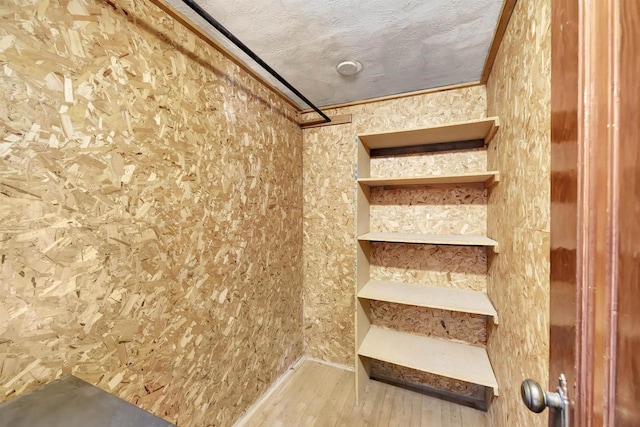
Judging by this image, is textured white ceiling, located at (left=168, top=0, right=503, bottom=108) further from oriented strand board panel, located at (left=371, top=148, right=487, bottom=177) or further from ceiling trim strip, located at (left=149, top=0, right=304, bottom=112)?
oriented strand board panel, located at (left=371, top=148, right=487, bottom=177)

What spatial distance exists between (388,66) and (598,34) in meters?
1.46

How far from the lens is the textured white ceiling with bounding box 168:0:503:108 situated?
3.87ft

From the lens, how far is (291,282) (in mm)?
2281

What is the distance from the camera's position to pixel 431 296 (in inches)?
71.9

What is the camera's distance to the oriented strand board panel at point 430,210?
191 centimetres

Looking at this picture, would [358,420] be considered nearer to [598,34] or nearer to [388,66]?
[598,34]

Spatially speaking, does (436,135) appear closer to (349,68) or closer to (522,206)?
(349,68)

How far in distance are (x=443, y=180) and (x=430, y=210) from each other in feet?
1.00

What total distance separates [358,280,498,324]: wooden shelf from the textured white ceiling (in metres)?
1.60

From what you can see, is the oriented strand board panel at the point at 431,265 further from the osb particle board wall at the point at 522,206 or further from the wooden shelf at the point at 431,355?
the wooden shelf at the point at 431,355

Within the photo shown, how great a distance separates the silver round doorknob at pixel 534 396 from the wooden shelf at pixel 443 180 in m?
1.27

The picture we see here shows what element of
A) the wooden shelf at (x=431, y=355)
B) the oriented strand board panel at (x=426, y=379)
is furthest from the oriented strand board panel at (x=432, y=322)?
the oriented strand board panel at (x=426, y=379)

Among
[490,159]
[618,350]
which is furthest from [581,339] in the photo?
[490,159]

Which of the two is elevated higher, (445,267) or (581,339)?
(581,339)
